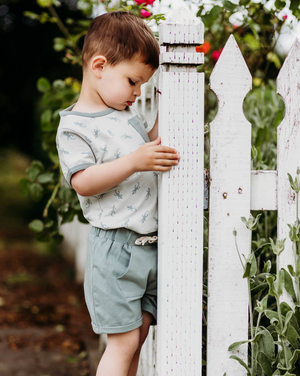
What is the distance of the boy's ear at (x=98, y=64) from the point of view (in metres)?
1.37

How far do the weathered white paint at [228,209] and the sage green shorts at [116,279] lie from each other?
22 cm

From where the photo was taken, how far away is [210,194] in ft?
4.46

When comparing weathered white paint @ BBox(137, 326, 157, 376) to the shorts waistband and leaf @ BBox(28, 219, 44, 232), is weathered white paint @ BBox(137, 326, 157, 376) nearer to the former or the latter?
the shorts waistband

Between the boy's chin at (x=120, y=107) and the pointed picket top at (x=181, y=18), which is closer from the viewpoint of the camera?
the pointed picket top at (x=181, y=18)

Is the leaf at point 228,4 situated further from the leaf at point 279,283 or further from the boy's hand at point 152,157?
the leaf at point 279,283

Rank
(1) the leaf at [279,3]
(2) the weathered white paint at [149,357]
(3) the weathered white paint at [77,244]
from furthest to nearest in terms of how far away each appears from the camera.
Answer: (3) the weathered white paint at [77,244] < (1) the leaf at [279,3] < (2) the weathered white paint at [149,357]

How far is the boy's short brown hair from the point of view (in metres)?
1.35

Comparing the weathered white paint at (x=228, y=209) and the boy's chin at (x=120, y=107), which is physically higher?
the boy's chin at (x=120, y=107)

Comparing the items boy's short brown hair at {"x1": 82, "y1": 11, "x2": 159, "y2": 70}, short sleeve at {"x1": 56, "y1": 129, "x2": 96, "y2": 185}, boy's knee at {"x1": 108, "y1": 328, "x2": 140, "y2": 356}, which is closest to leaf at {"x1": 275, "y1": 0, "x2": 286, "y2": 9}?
boy's short brown hair at {"x1": 82, "y1": 11, "x2": 159, "y2": 70}

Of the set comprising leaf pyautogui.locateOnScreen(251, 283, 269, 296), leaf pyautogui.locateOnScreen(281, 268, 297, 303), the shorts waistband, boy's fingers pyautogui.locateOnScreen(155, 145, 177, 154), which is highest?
boy's fingers pyautogui.locateOnScreen(155, 145, 177, 154)

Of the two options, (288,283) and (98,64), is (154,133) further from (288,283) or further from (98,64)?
(288,283)

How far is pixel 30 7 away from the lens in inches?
359

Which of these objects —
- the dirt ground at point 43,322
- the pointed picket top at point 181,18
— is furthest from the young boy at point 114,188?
the dirt ground at point 43,322

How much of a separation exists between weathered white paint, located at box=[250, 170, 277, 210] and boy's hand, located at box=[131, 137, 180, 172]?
303 millimetres
